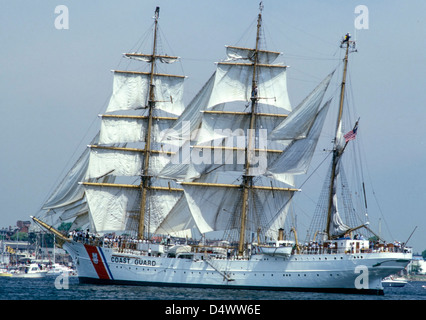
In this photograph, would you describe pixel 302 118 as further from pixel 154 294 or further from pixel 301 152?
pixel 154 294

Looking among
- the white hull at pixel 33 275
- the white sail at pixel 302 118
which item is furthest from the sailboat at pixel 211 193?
the white hull at pixel 33 275

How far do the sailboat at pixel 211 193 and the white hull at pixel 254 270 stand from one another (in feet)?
0.30

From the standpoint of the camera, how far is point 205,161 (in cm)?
7400

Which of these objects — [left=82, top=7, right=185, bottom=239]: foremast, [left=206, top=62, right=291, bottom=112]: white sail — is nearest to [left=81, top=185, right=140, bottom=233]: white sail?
[left=82, top=7, right=185, bottom=239]: foremast

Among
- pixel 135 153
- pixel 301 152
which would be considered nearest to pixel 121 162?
pixel 135 153

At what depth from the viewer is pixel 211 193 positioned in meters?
74.3

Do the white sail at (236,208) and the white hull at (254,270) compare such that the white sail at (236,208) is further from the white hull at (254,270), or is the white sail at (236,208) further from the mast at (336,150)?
the mast at (336,150)

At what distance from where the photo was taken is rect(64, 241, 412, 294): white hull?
67625 millimetres
